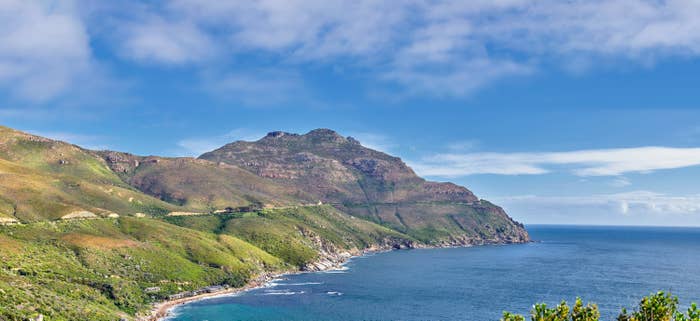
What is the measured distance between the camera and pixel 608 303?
639 feet

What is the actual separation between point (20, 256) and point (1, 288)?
50059mm

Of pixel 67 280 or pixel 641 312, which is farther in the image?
pixel 67 280

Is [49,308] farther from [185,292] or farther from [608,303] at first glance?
[608,303]

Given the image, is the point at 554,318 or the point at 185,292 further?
the point at 185,292

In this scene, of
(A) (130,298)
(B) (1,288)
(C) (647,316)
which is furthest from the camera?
(A) (130,298)

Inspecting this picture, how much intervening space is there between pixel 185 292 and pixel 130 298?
2846 centimetres

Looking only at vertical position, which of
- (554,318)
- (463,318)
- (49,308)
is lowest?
(463,318)

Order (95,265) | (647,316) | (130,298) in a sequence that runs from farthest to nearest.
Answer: (95,265), (130,298), (647,316)

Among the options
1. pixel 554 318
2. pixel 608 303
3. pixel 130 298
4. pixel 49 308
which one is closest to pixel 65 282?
pixel 130 298

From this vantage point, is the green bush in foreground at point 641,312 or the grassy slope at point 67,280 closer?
the green bush in foreground at point 641,312

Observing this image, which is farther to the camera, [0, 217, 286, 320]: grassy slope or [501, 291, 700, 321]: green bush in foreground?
[0, 217, 286, 320]: grassy slope

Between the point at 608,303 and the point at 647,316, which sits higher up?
the point at 647,316

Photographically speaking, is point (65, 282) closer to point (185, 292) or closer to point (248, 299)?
point (185, 292)

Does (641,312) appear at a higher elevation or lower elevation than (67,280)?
higher
